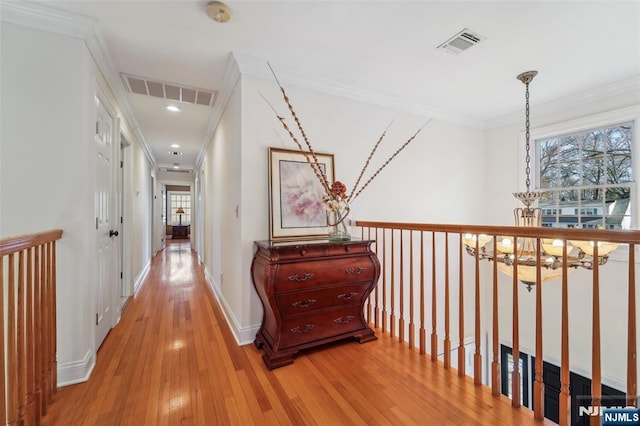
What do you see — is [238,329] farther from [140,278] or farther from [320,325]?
[140,278]

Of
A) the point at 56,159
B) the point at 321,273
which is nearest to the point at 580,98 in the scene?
the point at 321,273

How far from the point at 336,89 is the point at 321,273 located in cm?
194

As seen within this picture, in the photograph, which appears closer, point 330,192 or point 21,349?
point 21,349

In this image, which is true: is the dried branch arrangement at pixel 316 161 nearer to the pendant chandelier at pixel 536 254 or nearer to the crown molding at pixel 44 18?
the pendant chandelier at pixel 536 254

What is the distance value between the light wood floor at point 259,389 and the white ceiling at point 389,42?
254cm

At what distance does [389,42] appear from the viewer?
7.29ft

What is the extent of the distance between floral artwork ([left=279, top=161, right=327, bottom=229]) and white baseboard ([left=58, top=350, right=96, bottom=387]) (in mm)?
1724

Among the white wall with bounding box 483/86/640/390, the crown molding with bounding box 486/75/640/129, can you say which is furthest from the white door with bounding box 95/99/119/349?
the crown molding with bounding box 486/75/640/129

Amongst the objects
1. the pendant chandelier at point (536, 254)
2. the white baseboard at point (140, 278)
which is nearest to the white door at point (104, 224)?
the white baseboard at point (140, 278)

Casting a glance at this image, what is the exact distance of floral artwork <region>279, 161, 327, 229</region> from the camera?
2.56 meters

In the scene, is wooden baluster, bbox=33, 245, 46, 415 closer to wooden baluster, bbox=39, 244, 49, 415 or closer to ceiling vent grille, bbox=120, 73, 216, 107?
wooden baluster, bbox=39, 244, 49, 415

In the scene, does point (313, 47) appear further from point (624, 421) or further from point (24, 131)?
point (624, 421)

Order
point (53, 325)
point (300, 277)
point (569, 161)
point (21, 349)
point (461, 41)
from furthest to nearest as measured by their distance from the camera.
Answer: point (569, 161) < point (461, 41) < point (300, 277) < point (53, 325) < point (21, 349)

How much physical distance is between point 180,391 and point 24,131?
1977 mm
